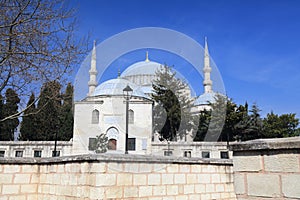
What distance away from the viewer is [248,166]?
8.23 ft

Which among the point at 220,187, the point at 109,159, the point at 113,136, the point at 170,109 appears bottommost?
the point at 220,187

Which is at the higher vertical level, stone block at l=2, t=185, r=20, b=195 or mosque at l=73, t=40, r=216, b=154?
mosque at l=73, t=40, r=216, b=154

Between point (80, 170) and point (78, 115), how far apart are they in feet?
61.9

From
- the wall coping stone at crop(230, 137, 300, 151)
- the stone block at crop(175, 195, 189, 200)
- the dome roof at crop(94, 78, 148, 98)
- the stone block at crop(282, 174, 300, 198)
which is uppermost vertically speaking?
the dome roof at crop(94, 78, 148, 98)

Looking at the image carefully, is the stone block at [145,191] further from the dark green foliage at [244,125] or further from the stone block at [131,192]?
the dark green foliage at [244,125]

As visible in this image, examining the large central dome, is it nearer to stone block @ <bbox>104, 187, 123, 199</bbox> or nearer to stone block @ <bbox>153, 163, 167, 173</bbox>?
stone block @ <bbox>153, 163, 167, 173</bbox>

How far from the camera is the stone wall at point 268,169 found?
7.30ft

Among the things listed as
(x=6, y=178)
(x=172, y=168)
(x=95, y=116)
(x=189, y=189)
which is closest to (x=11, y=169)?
(x=6, y=178)

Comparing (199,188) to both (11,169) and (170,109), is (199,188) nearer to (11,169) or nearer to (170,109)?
(11,169)

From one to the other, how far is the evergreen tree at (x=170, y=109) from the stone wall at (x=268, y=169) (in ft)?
50.5

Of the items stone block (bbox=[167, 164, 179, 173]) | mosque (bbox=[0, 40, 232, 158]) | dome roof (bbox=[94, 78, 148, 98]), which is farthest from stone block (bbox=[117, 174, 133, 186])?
dome roof (bbox=[94, 78, 148, 98])

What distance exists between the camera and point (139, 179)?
510 cm

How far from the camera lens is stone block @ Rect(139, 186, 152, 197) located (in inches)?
201

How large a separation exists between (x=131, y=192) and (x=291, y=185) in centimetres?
327
